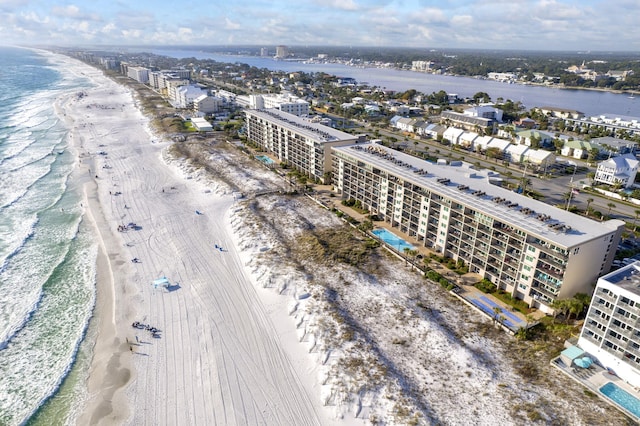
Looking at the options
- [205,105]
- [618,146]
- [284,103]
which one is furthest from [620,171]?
[205,105]

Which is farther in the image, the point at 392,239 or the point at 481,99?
the point at 481,99

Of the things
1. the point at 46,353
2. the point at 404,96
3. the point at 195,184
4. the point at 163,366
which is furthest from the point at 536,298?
the point at 404,96

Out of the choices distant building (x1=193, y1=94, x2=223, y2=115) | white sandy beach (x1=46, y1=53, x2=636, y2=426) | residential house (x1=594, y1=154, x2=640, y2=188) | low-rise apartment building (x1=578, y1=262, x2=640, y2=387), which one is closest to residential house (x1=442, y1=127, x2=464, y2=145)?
residential house (x1=594, y1=154, x2=640, y2=188)

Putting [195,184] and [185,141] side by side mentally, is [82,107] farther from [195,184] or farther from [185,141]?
[195,184]

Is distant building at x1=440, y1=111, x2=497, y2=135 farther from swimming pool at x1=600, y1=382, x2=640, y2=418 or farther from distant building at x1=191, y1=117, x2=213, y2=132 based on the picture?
swimming pool at x1=600, y1=382, x2=640, y2=418

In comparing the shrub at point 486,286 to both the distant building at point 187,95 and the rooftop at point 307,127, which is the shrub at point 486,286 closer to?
the rooftop at point 307,127

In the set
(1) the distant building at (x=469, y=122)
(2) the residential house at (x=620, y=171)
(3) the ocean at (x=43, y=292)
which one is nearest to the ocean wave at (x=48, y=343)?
(3) the ocean at (x=43, y=292)

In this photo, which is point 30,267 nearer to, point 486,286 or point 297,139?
point 297,139
